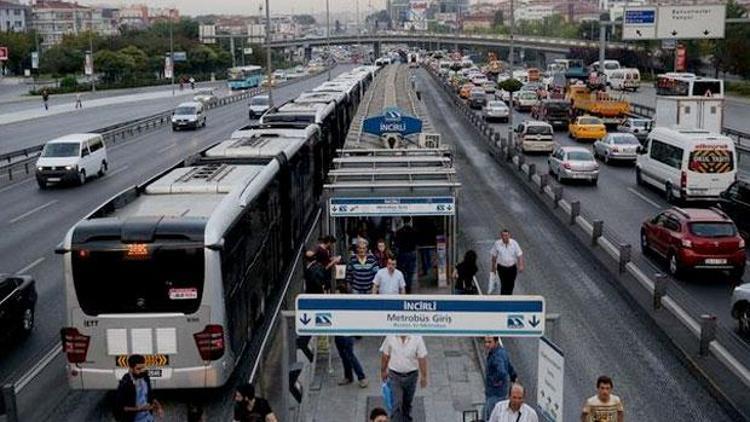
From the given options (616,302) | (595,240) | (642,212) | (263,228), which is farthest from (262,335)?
(642,212)

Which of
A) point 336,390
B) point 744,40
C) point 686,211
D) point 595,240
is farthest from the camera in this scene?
point 744,40

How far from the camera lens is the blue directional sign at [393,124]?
2841cm

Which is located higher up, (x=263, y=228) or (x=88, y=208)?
(x=263, y=228)

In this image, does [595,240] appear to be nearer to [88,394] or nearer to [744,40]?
[88,394]

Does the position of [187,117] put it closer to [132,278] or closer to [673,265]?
[673,265]

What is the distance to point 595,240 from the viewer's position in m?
23.6

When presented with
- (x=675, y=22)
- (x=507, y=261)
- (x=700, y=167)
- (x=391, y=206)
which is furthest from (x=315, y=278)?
(x=675, y=22)

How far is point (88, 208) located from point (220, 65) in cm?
12036

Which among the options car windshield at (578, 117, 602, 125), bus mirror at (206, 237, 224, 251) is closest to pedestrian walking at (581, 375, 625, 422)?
bus mirror at (206, 237, 224, 251)

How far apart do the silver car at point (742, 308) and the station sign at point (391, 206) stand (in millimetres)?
5466

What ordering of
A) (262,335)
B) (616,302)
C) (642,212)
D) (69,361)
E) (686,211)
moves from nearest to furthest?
(69,361) < (262,335) < (616,302) < (686,211) < (642,212)

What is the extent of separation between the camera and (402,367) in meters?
11.3

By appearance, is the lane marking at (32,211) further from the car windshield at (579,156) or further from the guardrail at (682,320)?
the car windshield at (579,156)

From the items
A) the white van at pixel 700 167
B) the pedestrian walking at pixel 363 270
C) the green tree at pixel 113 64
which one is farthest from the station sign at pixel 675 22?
the green tree at pixel 113 64
